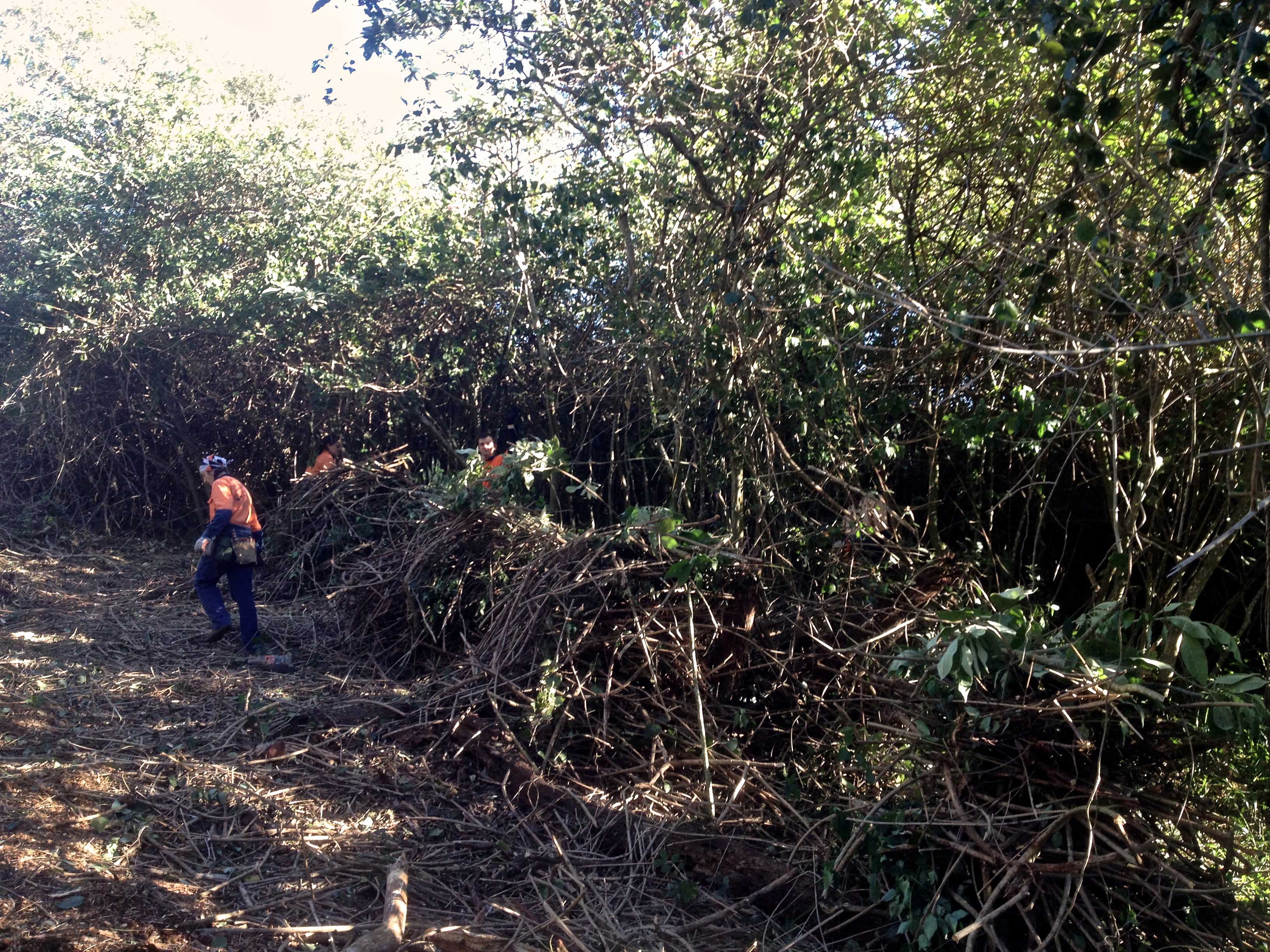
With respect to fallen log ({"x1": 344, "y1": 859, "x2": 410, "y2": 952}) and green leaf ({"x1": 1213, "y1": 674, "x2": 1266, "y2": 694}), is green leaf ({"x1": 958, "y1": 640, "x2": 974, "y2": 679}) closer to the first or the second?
green leaf ({"x1": 1213, "y1": 674, "x2": 1266, "y2": 694})

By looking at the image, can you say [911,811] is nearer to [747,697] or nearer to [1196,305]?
[747,697]

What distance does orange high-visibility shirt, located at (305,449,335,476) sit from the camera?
9.09 meters

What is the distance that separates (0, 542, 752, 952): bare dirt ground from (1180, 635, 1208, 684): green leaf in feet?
6.26

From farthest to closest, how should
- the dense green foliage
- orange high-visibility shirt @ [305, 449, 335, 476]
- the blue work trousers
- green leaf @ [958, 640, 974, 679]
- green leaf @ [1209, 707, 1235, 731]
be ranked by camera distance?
orange high-visibility shirt @ [305, 449, 335, 476] < the blue work trousers < the dense green foliage < green leaf @ [958, 640, 974, 679] < green leaf @ [1209, 707, 1235, 731]

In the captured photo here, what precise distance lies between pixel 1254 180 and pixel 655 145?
11.7ft

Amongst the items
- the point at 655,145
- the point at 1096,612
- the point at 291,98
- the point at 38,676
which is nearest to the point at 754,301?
the point at 655,145

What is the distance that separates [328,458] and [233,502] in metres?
2.42

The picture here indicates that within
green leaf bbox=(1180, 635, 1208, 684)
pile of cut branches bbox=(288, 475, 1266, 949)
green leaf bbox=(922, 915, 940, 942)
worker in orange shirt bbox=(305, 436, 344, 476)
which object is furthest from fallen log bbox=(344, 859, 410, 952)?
worker in orange shirt bbox=(305, 436, 344, 476)

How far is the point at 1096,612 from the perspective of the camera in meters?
4.06

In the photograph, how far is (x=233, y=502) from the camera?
23.8 ft

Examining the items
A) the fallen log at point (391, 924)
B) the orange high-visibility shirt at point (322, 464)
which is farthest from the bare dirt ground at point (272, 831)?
the orange high-visibility shirt at point (322, 464)

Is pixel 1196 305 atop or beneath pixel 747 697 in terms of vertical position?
atop

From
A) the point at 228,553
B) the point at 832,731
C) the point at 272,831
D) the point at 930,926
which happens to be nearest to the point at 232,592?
the point at 228,553

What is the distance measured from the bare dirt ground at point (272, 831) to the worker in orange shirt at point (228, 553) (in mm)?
736
